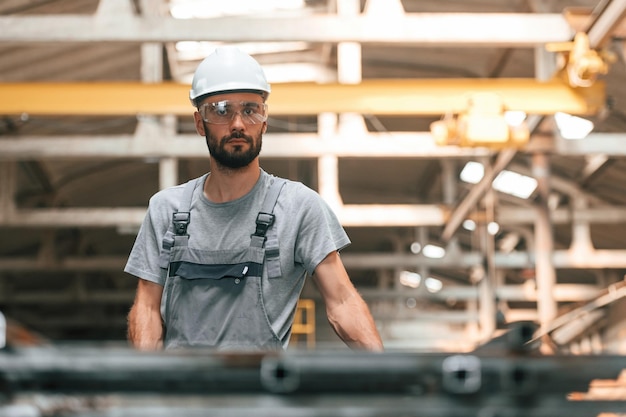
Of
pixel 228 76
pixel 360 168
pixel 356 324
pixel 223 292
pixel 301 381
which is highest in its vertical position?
pixel 360 168

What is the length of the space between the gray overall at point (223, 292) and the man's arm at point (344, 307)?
15 centimetres

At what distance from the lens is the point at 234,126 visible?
2.96m

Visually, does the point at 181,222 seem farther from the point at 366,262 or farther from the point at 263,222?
the point at 366,262

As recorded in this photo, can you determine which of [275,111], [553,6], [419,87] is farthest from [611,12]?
[553,6]

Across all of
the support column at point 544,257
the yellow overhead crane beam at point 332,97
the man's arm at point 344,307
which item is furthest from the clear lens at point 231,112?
the support column at point 544,257

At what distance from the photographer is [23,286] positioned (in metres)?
26.9

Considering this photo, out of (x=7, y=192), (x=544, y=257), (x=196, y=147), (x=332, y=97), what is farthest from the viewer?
(x=7, y=192)

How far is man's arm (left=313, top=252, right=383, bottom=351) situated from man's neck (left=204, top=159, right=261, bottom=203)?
372 mm

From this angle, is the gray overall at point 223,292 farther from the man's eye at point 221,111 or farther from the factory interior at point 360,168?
the factory interior at point 360,168

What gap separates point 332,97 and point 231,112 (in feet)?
22.4

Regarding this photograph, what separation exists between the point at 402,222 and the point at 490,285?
126 inches

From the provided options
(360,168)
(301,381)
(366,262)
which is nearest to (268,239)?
(301,381)

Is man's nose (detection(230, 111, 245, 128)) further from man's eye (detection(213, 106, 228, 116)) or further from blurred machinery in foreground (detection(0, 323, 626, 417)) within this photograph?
blurred machinery in foreground (detection(0, 323, 626, 417))

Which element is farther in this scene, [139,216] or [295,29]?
[139,216]
